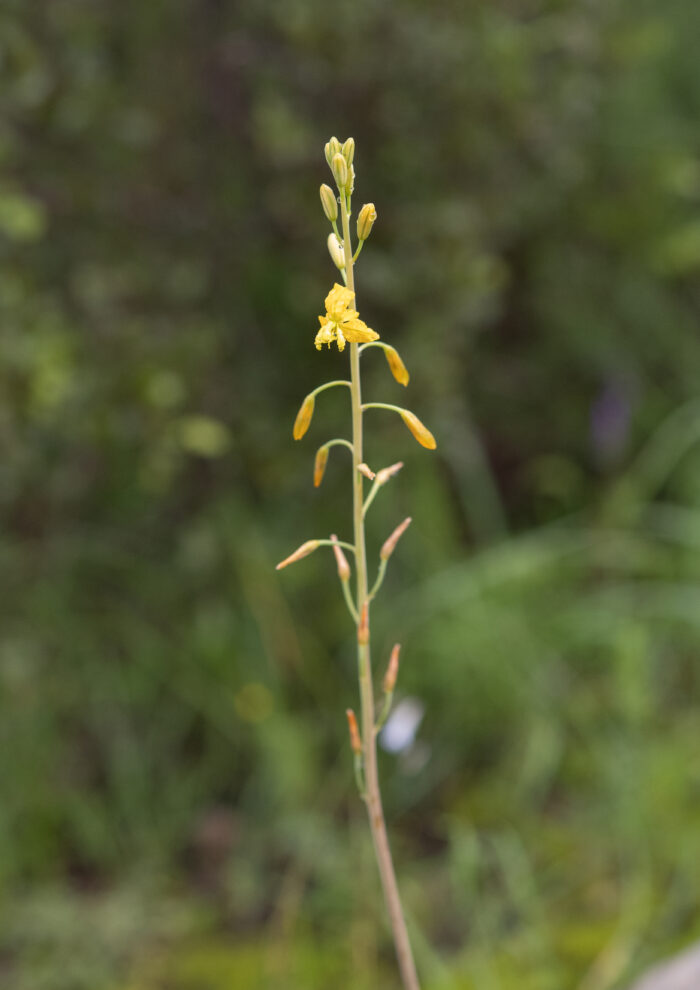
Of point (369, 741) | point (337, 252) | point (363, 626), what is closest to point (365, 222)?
point (337, 252)

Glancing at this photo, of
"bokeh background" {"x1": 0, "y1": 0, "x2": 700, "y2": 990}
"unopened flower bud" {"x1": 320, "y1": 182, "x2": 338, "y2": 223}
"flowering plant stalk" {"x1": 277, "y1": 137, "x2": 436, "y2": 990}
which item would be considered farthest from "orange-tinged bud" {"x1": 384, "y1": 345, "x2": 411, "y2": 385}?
"bokeh background" {"x1": 0, "y1": 0, "x2": 700, "y2": 990}

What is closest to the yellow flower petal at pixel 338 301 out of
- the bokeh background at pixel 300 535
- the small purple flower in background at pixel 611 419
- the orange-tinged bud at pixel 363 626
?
the orange-tinged bud at pixel 363 626

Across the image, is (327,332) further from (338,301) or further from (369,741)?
(369,741)

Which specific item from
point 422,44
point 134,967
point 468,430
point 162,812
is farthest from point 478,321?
point 134,967

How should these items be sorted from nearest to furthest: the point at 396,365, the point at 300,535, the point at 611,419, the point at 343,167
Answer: the point at 343,167 < the point at 396,365 < the point at 300,535 < the point at 611,419

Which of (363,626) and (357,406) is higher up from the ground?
(357,406)

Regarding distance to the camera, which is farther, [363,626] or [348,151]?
[363,626]

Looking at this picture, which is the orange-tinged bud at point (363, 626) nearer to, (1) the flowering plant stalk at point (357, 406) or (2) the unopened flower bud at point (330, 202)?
(1) the flowering plant stalk at point (357, 406)
